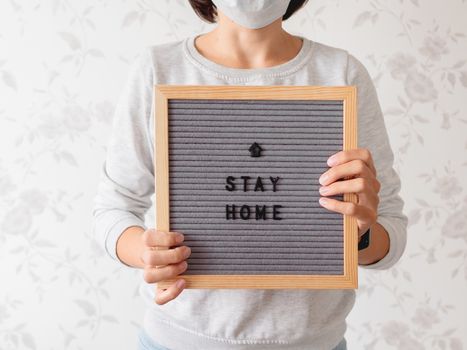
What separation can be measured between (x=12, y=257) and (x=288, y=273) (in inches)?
49.9

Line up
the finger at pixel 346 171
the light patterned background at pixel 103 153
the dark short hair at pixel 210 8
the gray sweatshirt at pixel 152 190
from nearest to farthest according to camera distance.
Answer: the finger at pixel 346 171 < the gray sweatshirt at pixel 152 190 < the dark short hair at pixel 210 8 < the light patterned background at pixel 103 153

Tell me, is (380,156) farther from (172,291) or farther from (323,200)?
(172,291)

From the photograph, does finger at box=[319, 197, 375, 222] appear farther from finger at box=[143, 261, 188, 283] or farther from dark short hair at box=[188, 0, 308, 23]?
dark short hair at box=[188, 0, 308, 23]

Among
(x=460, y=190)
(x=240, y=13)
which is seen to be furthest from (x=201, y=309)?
(x=460, y=190)

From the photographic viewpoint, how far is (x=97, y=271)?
1.89m

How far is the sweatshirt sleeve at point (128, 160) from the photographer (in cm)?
102

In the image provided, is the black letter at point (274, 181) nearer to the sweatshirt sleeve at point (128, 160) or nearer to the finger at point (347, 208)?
the finger at point (347, 208)

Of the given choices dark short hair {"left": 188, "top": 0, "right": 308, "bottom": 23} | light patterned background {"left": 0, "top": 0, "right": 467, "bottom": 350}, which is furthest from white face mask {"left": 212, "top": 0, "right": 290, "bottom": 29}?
light patterned background {"left": 0, "top": 0, "right": 467, "bottom": 350}

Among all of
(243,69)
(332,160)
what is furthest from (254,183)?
(243,69)

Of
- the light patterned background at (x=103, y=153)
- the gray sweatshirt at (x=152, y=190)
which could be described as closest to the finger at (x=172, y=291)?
the gray sweatshirt at (x=152, y=190)

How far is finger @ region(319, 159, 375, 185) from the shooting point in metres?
0.83

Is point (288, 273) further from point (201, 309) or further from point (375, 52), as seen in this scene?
point (375, 52)

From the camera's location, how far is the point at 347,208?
2.74ft

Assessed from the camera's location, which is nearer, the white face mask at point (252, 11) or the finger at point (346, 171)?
the finger at point (346, 171)
